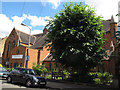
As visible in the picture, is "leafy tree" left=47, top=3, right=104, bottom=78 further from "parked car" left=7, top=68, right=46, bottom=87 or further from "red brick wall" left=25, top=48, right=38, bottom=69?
"red brick wall" left=25, top=48, right=38, bottom=69

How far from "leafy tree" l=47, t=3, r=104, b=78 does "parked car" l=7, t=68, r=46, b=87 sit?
2964 mm

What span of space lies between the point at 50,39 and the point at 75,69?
4.48 metres

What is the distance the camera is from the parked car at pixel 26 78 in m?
9.71

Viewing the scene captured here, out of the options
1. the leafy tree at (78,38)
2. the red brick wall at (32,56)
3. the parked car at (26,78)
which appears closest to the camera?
the parked car at (26,78)

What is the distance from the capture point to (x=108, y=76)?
1059cm

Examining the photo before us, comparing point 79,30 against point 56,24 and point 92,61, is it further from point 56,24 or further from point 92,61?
point 92,61

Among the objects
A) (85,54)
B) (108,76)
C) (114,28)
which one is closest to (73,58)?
(85,54)

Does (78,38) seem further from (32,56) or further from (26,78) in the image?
(32,56)

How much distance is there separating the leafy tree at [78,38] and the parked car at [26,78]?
2.96 metres

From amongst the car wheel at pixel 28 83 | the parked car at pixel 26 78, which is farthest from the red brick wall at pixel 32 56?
the car wheel at pixel 28 83

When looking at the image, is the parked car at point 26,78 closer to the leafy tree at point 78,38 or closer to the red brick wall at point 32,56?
the leafy tree at point 78,38

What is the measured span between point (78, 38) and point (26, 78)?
6417 millimetres

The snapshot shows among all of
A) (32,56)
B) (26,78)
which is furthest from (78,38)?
(32,56)

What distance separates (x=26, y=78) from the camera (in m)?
10.2
